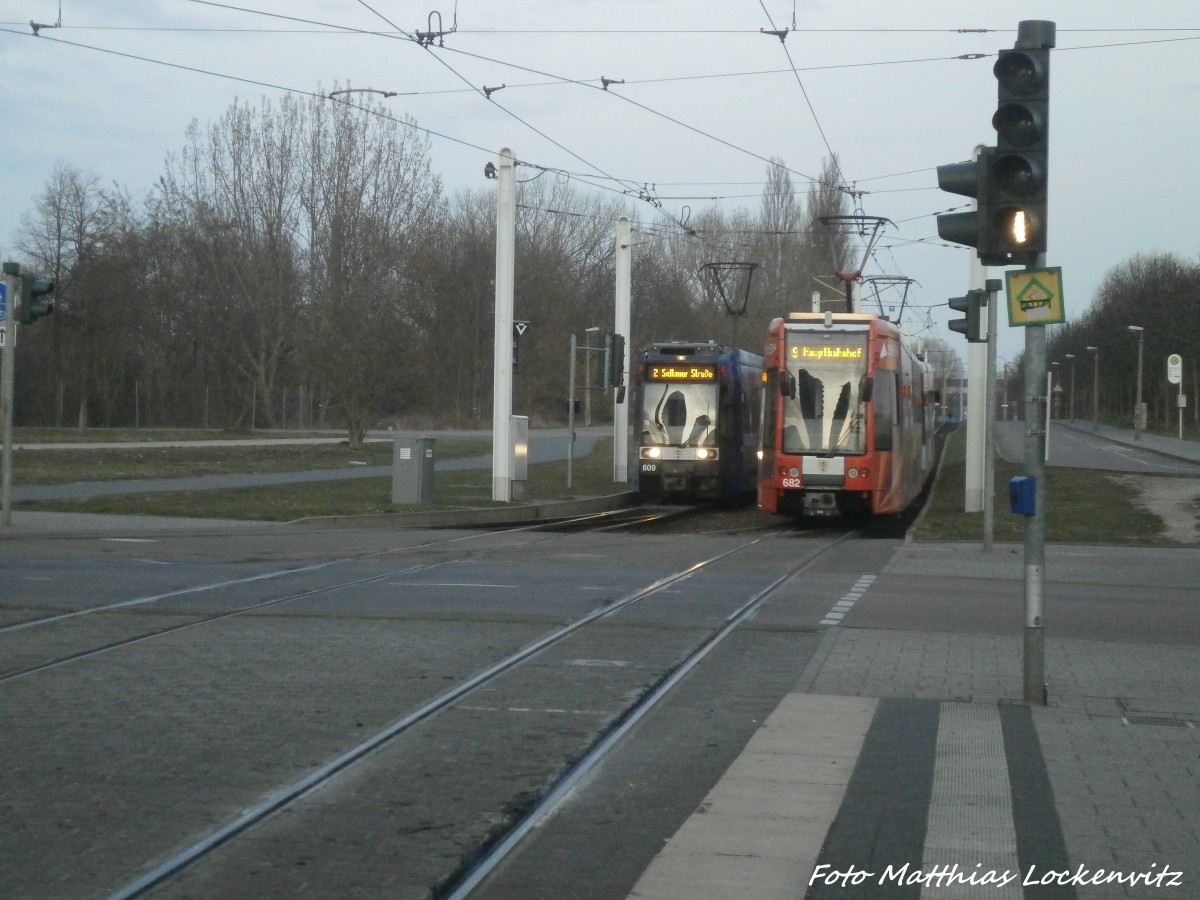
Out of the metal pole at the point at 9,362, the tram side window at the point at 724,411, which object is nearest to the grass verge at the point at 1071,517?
the tram side window at the point at 724,411

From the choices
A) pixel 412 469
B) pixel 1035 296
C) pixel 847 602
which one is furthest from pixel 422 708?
pixel 412 469

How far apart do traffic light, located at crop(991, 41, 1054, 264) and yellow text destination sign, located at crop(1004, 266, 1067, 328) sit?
0.53 ft

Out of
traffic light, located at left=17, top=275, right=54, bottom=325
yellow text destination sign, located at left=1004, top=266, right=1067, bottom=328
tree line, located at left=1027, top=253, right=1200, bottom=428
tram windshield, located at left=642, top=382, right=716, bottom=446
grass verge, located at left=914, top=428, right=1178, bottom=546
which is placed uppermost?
tree line, located at left=1027, top=253, right=1200, bottom=428

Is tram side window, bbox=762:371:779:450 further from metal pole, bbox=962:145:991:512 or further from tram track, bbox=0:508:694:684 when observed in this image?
metal pole, bbox=962:145:991:512

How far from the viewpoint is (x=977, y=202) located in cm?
884

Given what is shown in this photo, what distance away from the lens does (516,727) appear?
26.2 ft

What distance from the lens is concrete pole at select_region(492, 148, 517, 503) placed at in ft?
93.6

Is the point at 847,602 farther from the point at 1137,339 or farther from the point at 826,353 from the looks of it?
the point at 1137,339

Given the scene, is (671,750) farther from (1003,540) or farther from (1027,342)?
(1003,540)

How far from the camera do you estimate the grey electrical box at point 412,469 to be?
26562 mm

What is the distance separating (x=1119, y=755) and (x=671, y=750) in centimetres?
233

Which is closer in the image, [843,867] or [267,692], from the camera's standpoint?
[843,867]

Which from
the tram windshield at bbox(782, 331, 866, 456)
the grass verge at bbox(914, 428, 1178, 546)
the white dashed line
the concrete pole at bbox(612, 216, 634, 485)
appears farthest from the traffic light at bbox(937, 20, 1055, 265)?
the concrete pole at bbox(612, 216, 634, 485)

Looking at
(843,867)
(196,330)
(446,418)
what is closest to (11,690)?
(843,867)
